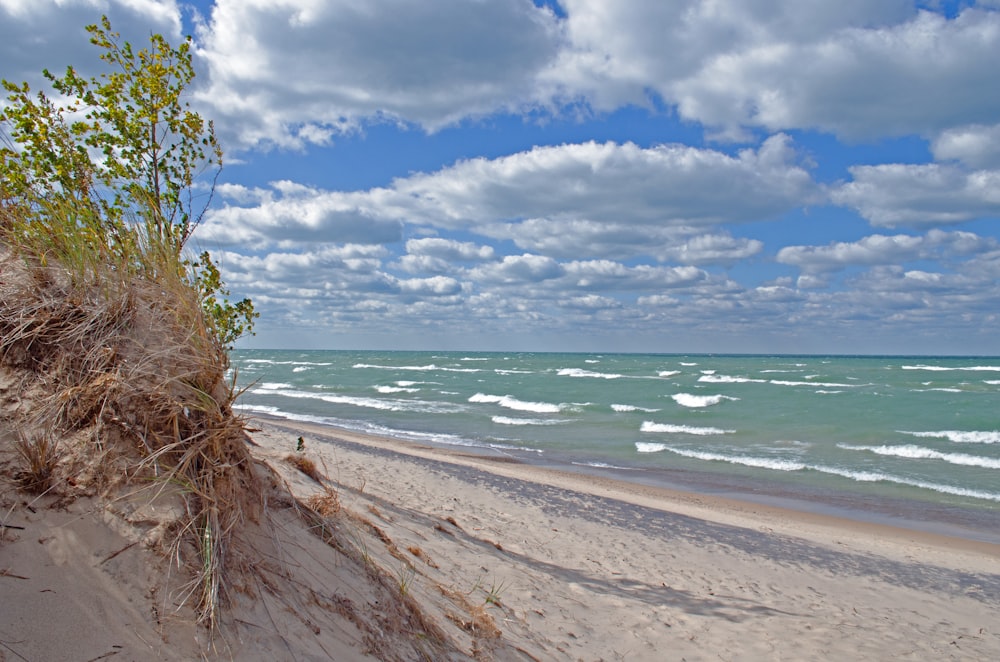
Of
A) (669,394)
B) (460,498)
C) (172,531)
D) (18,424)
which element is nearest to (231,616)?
(172,531)

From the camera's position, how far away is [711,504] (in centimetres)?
1320

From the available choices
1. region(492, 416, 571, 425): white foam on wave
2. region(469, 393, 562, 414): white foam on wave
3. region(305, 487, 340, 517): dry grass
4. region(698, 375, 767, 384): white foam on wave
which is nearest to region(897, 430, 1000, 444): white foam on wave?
region(492, 416, 571, 425): white foam on wave

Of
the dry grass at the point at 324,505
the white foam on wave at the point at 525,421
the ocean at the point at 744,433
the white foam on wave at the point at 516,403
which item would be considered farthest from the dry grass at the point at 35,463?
the white foam on wave at the point at 516,403

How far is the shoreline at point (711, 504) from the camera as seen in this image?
11.2m

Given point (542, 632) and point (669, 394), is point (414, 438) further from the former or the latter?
point (669, 394)

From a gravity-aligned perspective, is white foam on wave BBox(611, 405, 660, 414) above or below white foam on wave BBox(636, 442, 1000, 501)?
above

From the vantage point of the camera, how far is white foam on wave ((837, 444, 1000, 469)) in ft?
58.4

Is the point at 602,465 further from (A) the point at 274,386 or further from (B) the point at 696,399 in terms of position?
(A) the point at 274,386

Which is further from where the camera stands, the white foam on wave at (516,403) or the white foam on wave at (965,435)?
the white foam on wave at (516,403)

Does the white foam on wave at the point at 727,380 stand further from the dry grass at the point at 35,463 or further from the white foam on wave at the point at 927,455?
the dry grass at the point at 35,463

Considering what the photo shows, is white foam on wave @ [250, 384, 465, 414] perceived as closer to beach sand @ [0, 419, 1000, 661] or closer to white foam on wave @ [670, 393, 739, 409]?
white foam on wave @ [670, 393, 739, 409]

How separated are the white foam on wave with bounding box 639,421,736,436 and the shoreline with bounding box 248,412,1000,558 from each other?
7.64 meters

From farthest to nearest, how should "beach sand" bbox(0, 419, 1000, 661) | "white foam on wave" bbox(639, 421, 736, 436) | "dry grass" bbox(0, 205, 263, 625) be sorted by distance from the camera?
"white foam on wave" bbox(639, 421, 736, 436) < "dry grass" bbox(0, 205, 263, 625) < "beach sand" bbox(0, 419, 1000, 661)

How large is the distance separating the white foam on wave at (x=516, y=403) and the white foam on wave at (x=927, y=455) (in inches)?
519
